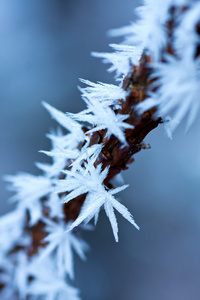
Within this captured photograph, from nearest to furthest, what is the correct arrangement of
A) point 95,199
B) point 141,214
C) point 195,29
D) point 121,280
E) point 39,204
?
1. point 195,29
2. point 95,199
3. point 39,204
4. point 121,280
5. point 141,214

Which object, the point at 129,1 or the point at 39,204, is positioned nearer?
the point at 39,204

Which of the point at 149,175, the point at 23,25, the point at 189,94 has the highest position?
the point at 23,25

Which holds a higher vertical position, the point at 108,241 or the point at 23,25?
the point at 23,25

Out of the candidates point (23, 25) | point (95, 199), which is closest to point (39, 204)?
point (95, 199)

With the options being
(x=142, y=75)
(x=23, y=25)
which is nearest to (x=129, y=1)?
(x=23, y=25)

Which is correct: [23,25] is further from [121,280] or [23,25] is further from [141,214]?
[121,280]

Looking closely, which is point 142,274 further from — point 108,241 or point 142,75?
point 142,75

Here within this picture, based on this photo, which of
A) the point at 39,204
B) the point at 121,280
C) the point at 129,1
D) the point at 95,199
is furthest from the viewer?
the point at 129,1
